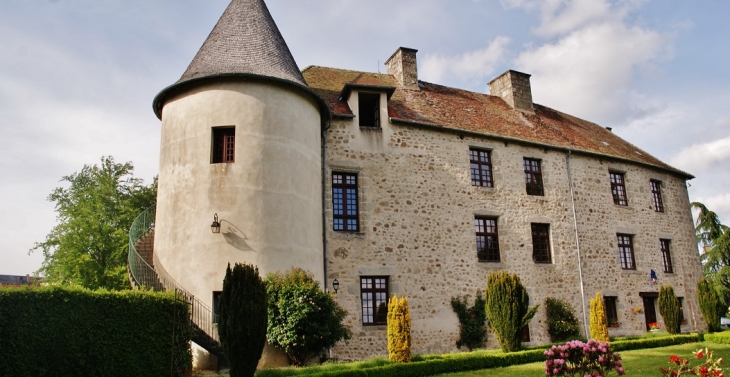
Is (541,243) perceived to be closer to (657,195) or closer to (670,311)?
(670,311)

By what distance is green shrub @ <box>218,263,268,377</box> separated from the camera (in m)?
9.93

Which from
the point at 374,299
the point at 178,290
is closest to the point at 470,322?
the point at 374,299

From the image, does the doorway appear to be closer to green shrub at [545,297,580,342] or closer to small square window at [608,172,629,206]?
small square window at [608,172,629,206]

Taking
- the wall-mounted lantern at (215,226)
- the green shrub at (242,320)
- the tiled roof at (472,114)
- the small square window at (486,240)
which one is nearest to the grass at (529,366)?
the green shrub at (242,320)

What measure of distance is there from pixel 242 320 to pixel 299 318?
2057 mm

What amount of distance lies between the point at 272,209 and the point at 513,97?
42.5ft

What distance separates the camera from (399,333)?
41.3 ft

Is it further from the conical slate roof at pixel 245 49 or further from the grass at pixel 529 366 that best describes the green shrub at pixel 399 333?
the conical slate roof at pixel 245 49

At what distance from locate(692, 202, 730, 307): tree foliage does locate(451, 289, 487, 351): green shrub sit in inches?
639

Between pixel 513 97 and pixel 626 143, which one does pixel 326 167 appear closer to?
pixel 513 97

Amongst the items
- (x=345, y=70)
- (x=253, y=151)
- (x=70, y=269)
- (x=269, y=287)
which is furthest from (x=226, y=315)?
(x=70, y=269)

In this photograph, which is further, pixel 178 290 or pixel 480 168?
pixel 480 168

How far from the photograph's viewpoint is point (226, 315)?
33.5 ft

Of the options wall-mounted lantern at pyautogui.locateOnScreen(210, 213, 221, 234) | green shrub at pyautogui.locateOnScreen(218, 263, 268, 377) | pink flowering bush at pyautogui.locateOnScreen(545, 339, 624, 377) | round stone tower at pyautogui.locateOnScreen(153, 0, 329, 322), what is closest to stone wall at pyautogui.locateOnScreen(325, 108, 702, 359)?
round stone tower at pyautogui.locateOnScreen(153, 0, 329, 322)
